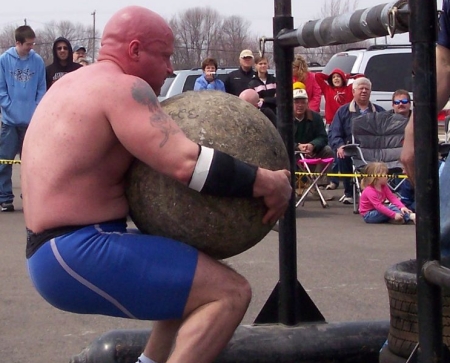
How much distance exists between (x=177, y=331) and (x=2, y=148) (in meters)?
8.06

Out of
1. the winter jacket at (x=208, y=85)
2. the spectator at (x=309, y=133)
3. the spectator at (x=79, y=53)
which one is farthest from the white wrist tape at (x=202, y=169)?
the spectator at (x=79, y=53)

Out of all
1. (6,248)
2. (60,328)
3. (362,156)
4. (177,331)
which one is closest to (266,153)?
(177,331)

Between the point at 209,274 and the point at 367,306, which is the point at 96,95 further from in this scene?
the point at 367,306

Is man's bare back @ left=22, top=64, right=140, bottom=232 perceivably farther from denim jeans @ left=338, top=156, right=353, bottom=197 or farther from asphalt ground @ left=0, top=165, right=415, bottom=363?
denim jeans @ left=338, top=156, right=353, bottom=197

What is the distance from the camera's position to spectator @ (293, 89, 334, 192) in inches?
447

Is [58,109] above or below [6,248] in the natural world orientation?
above

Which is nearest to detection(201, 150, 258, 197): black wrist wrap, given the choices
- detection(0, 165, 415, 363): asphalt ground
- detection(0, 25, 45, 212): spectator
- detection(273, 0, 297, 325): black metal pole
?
detection(273, 0, 297, 325): black metal pole

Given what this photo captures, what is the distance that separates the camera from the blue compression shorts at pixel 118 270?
3252mm

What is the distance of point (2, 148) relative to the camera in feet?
36.7

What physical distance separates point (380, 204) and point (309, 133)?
5.78ft

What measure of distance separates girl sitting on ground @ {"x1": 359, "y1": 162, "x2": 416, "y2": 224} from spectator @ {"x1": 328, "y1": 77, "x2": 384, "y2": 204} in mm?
1751

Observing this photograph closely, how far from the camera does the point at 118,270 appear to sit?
3.25 metres

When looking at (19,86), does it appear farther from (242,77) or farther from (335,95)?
(335,95)

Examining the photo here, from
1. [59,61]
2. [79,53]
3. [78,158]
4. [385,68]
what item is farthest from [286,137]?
[79,53]
